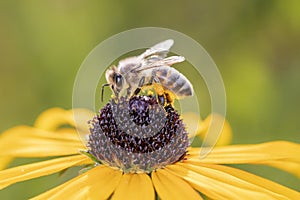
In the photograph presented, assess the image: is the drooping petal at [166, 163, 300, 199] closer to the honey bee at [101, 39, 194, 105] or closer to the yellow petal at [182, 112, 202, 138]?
the honey bee at [101, 39, 194, 105]

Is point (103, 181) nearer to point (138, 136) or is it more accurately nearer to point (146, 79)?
point (138, 136)

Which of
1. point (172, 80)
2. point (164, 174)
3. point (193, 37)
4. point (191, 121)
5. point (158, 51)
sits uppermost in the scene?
point (193, 37)

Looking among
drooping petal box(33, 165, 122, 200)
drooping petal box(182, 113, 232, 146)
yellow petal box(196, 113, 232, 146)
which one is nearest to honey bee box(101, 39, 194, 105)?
drooping petal box(33, 165, 122, 200)

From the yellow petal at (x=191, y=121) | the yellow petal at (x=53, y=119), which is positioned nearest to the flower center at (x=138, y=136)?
the yellow petal at (x=191, y=121)

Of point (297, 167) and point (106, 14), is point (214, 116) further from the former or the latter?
point (106, 14)

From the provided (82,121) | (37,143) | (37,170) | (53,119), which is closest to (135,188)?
(37,170)

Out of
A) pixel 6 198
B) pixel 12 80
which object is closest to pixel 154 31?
pixel 12 80

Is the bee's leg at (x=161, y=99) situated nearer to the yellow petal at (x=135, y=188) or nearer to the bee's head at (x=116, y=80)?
the bee's head at (x=116, y=80)

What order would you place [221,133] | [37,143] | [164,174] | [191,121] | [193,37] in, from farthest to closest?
1. [193,37]
2. [221,133]
3. [191,121]
4. [37,143]
5. [164,174]
